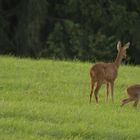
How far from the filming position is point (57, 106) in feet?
45.1

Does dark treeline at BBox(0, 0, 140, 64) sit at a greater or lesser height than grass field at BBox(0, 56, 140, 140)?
lesser

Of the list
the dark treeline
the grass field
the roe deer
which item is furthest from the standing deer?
the dark treeline

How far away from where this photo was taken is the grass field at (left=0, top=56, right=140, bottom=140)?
11.6 m

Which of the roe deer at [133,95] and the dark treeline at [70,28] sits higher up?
the roe deer at [133,95]

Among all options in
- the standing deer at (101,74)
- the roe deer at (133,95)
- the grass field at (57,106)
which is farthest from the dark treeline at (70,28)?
the roe deer at (133,95)

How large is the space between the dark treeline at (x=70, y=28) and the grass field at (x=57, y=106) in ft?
49.9

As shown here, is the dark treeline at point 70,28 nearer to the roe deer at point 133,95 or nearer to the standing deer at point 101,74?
the standing deer at point 101,74

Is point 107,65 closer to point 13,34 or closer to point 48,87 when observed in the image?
point 48,87

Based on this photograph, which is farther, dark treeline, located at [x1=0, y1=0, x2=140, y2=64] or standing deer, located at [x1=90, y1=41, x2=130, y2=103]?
dark treeline, located at [x1=0, y1=0, x2=140, y2=64]

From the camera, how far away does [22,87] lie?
53.6 ft

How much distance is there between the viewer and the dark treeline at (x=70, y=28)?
116ft

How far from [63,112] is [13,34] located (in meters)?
24.1

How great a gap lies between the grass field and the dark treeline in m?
15.2

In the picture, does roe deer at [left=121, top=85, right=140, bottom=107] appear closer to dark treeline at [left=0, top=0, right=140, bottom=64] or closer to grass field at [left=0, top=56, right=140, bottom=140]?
grass field at [left=0, top=56, right=140, bottom=140]
